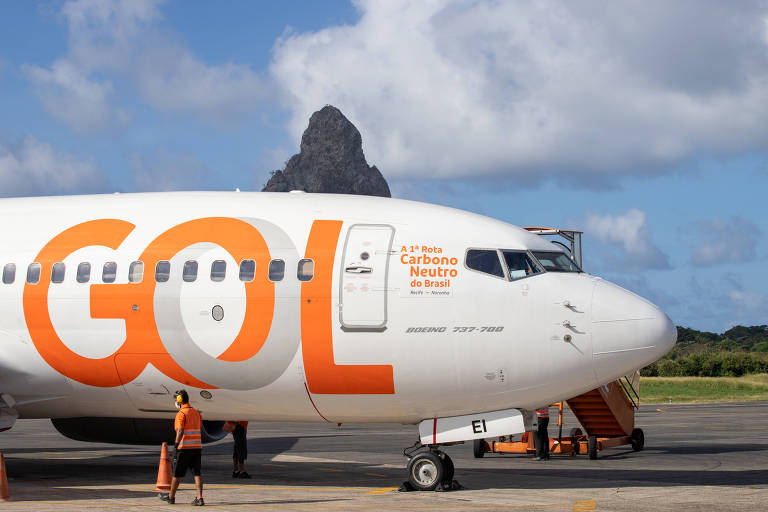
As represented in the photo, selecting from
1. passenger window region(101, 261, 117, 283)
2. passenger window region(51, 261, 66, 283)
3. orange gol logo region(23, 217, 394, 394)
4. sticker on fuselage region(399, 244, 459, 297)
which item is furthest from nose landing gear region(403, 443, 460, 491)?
passenger window region(51, 261, 66, 283)

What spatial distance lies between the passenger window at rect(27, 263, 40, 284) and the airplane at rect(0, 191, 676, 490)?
0.14 ft

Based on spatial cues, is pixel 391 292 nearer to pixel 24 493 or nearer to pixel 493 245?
pixel 493 245

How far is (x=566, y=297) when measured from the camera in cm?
1662

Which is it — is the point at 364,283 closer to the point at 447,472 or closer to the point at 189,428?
the point at 447,472

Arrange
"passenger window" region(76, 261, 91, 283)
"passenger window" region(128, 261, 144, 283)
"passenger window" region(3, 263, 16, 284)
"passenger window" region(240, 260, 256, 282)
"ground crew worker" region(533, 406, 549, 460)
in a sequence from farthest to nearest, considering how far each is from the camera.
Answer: "ground crew worker" region(533, 406, 549, 460) → "passenger window" region(3, 263, 16, 284) → "passenger window" region(76, 261, 91, 283) → "passenger window" region(128, 261, 144, 283) → "passenger window" region(240, 260, 256, 282)

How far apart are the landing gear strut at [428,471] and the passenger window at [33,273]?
7866mm

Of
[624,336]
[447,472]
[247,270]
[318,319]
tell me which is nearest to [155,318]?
[247,270]

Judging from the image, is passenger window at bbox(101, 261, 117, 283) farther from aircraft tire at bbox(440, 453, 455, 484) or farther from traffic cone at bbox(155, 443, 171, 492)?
aircraft tire at bbox(440, 453, 455, 484)

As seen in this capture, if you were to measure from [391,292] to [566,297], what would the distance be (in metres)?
3.05

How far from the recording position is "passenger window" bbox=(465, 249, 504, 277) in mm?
16984

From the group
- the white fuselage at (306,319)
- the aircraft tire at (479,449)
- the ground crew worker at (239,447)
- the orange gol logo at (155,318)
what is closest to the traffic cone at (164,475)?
the white fuselage at (306,319)

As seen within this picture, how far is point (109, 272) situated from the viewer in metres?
17.8

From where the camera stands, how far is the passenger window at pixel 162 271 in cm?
1745

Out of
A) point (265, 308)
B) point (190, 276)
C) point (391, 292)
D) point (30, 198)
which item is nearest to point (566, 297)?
point (391, 292)
